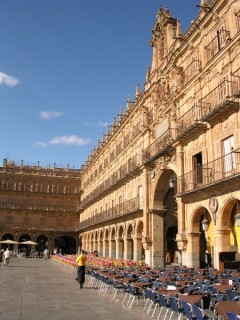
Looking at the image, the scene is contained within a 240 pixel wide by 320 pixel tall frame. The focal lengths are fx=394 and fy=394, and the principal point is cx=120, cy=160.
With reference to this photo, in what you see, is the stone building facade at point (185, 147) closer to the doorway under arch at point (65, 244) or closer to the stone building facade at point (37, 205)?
the stone building facade at point (37, 205)

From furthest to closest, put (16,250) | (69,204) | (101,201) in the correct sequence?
(69,204)
(16,250)
(101,201)

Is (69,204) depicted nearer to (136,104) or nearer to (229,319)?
(136,104)

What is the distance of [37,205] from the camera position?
5856 centimetres

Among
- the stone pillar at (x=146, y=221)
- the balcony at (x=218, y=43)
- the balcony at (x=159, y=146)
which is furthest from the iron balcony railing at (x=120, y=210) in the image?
the balcony at (x=218, y=43)

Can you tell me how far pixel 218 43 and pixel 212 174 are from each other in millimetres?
6090

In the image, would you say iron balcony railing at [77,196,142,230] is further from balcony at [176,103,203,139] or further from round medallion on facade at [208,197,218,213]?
round medallion on facade at [208,197,218,213]

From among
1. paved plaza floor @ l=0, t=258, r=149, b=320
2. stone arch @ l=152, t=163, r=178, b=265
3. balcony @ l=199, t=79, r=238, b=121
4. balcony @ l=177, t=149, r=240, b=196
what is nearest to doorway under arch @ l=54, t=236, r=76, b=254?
stone arch @ l=152, t=163, r=178, b=265

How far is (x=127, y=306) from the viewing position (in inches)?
441

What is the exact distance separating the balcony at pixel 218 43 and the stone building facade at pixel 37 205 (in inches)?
1738

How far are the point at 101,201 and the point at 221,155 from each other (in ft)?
87.4

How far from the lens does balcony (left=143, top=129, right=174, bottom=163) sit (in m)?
22.2

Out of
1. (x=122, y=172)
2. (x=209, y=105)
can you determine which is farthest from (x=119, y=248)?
(x=209, y=105)

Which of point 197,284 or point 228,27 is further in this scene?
point 228,27

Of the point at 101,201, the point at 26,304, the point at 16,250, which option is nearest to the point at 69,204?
the point at 16,250
